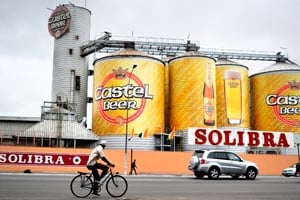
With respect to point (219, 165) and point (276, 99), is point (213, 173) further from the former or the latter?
point (276, 99)

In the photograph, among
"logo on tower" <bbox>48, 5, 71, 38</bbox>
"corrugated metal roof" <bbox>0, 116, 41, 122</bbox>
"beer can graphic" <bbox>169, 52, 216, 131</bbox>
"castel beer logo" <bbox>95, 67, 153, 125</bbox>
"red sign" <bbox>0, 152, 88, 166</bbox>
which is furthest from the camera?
"logo on tower" <bbox>48, 5, 71, 38</bbox>

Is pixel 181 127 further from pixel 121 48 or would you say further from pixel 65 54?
pixel 65 54

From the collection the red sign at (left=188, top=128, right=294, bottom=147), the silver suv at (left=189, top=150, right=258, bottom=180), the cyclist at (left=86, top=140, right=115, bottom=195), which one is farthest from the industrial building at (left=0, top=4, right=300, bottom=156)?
the cyclist at (left=86, top=140, right=115, bottom=195)

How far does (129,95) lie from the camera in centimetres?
5606

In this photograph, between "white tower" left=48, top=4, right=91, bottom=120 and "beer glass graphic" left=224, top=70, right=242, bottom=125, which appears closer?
"beer glass graphic" left=224, top=70, right=242, bottom=125

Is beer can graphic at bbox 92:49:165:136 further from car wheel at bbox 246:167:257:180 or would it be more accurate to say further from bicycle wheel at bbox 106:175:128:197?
bicycle wheel at bbox 106:175:128:197

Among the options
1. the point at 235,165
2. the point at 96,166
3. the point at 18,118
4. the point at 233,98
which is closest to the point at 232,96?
the point at 233,98

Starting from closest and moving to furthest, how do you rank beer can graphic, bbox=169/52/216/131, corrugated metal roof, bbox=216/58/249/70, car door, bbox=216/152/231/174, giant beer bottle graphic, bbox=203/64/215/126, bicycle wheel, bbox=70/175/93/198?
bicycle wheel, bbox=70/175/93/198 → car door, bbox=216/152/231/174 → beer can graphic, bbox=169/52/216/131 → giant beer bottle graphic, bbox=203/64/215/126 → corrugated metal roof, bbox=216/58/249/70

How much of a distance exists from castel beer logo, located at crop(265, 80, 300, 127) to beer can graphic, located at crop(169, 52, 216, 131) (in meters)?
12.2

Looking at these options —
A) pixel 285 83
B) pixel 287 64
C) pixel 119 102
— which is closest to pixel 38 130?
pixel 119 102

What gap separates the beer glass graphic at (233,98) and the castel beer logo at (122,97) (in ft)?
46.7

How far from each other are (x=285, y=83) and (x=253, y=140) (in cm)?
2342

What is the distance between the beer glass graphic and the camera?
2552 inches

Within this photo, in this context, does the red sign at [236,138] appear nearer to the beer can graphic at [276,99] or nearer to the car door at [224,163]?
the car door at [224,163]
